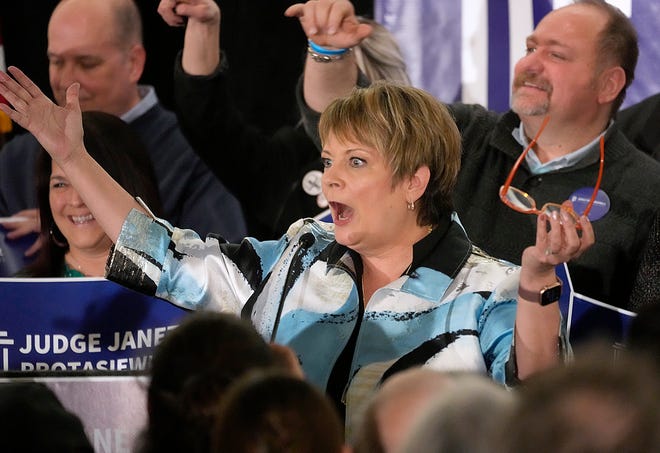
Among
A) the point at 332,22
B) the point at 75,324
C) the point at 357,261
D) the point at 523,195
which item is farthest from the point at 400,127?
the point at 75,324

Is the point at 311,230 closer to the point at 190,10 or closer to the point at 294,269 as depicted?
the point at 294,269

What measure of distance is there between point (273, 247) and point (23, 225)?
62.2 inches

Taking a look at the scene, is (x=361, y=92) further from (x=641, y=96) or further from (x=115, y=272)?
(x=641, y=96)

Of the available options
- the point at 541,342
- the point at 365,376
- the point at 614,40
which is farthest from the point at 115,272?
the point at 614,40

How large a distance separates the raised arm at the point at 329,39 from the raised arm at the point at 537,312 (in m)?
1.09

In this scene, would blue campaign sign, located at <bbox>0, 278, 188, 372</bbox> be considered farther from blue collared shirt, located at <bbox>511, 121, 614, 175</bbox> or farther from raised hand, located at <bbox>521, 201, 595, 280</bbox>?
blue collared shirt, located at <bbox>511, 121, 614, 175</bbox>

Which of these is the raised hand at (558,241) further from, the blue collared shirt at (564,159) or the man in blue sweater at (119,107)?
the man in blue sweater at (119,107)

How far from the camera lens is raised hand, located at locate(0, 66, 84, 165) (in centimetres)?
262

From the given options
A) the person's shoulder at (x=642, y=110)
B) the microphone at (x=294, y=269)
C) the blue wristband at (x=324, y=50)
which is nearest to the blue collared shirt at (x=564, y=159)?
the person's shoulder at (x=642, y=110)

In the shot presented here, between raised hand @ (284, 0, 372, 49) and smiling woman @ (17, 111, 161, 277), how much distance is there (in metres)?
0.78

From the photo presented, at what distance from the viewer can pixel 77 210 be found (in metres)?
3.49

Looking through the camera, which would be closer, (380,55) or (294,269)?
(294,269)

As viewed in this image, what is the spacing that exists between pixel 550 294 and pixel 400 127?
0.53 metres

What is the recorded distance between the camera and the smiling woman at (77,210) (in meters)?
3.48
